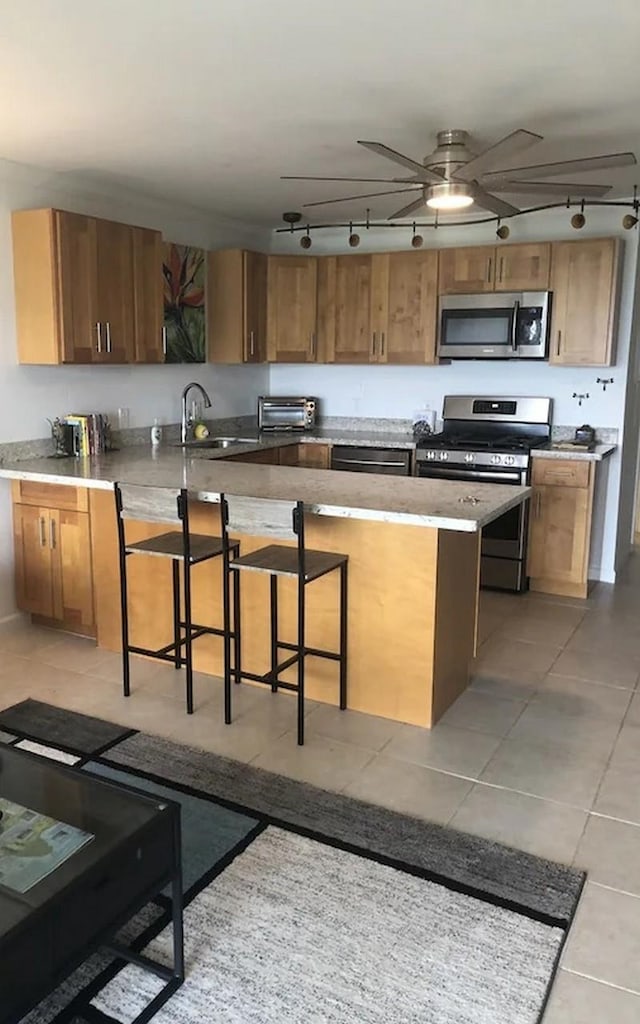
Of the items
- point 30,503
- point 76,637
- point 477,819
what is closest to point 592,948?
point 477,819

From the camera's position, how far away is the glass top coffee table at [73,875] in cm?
149

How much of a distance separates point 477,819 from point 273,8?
2.56 m

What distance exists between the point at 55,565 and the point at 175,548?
111 centimetres

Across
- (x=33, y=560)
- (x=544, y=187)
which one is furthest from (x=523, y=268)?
(x=33, y=560)

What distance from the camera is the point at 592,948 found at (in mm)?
2043

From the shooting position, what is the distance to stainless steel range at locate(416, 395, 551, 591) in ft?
16.5

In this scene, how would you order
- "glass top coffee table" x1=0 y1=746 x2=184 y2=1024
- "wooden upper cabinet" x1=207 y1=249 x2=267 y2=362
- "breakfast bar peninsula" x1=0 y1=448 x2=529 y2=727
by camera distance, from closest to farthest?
"glass top coffee table" x1=0 y1=746 x2=184 y2=1024
"breakfast bar peninsula" x1=0 y1=448 x2=529 y2=727
"wooden upper cabinet" x1=207 y1=249 x2=267 y2=362

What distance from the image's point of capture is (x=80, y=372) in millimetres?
4598

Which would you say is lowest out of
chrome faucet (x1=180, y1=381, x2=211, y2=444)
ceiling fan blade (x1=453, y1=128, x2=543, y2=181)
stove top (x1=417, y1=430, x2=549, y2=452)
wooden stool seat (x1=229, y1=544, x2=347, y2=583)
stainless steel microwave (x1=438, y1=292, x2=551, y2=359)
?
wooden stool seat (x1=229, y1=544, x2=347, y2=583)

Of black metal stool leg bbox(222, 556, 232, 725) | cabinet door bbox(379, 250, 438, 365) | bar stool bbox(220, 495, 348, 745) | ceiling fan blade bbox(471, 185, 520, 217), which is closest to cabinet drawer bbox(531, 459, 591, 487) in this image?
cabinet door bbox(379, 250, 438, 365)

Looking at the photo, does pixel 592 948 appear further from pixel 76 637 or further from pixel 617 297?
pixel 617 297

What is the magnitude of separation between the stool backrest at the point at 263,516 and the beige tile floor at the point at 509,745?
831 mm

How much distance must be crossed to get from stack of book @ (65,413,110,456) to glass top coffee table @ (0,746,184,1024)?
265 centimetres

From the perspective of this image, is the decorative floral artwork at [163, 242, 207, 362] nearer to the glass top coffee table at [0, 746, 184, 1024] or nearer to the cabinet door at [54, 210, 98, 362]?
the cabinet door at [54, 210, 98, 362]
